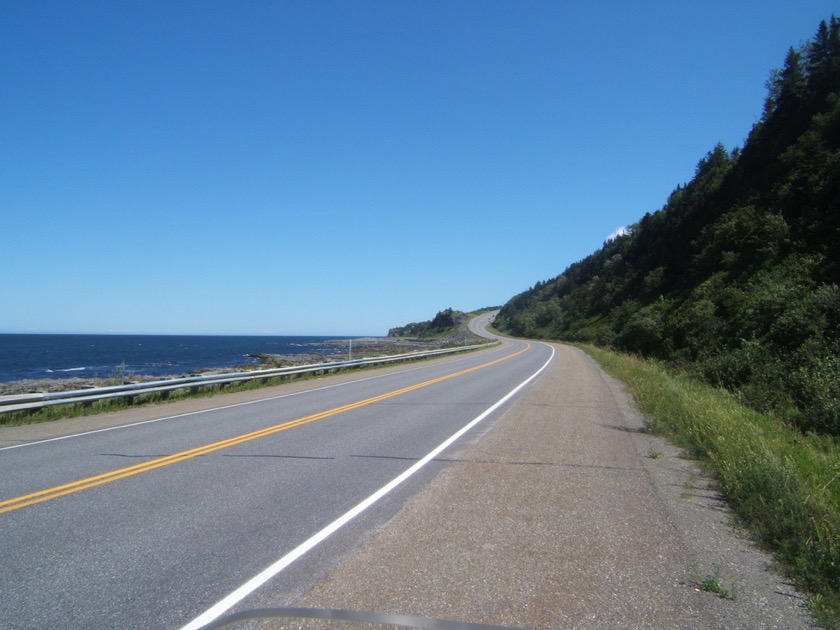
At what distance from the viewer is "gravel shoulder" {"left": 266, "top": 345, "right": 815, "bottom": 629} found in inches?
153

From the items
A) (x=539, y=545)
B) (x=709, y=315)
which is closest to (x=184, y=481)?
(x=539, y=545)

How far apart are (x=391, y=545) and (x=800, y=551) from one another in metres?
3.37

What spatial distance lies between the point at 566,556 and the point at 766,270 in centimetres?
4135

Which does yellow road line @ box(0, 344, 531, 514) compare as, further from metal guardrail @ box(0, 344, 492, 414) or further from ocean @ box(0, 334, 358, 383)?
ocean @ box(0, 334, 358, 383)

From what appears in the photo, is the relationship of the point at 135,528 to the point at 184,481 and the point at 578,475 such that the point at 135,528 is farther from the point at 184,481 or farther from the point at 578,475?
the point at 578,475

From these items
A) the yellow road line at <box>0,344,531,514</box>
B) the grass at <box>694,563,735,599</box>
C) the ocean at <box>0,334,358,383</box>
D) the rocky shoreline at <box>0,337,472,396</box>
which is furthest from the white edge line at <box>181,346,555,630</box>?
the rocky shoreline at <box>0,337,472,396</box>

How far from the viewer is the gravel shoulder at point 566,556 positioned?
12.8ft

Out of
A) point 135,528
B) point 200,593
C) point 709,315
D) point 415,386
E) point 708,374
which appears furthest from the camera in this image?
point 709,315

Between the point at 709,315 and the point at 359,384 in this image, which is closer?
the point at 359,384

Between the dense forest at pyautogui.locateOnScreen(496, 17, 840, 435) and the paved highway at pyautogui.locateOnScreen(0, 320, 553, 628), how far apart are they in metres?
12.4

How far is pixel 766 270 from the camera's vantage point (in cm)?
3947

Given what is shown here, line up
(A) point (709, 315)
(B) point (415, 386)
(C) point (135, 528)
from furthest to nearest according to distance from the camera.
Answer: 1. (A) point (709, 315)
2. (B) point (415, 386)
3. (C) point (135, 528)

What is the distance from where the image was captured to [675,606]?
399 cm

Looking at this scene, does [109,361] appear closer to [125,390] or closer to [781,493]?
[125,390]
